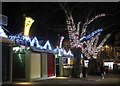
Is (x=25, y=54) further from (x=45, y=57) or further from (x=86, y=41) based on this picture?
(x=86, y=41)

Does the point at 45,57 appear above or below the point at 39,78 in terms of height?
above

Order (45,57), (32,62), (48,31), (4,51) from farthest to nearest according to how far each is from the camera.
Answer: (48,31) < (45,57) < (32,62) < (4,51)

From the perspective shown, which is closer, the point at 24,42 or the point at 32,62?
the point at 24,42

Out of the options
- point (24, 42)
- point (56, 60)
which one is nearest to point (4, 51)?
point (24, 42)

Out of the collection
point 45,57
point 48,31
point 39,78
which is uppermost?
point 48,31

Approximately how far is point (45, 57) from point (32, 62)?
163 inches

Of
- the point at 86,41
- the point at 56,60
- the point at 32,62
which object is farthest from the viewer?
the point at 86,41

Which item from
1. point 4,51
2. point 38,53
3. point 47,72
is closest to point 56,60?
point 47,72

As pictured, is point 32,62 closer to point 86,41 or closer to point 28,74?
point 28,74

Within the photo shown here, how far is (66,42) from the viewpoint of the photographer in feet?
174

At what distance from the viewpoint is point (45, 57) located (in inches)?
1291

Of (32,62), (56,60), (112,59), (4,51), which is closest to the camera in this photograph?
(4,51)

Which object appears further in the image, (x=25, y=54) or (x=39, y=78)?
(x=39, y=78)

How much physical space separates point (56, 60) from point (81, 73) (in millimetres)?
5343
